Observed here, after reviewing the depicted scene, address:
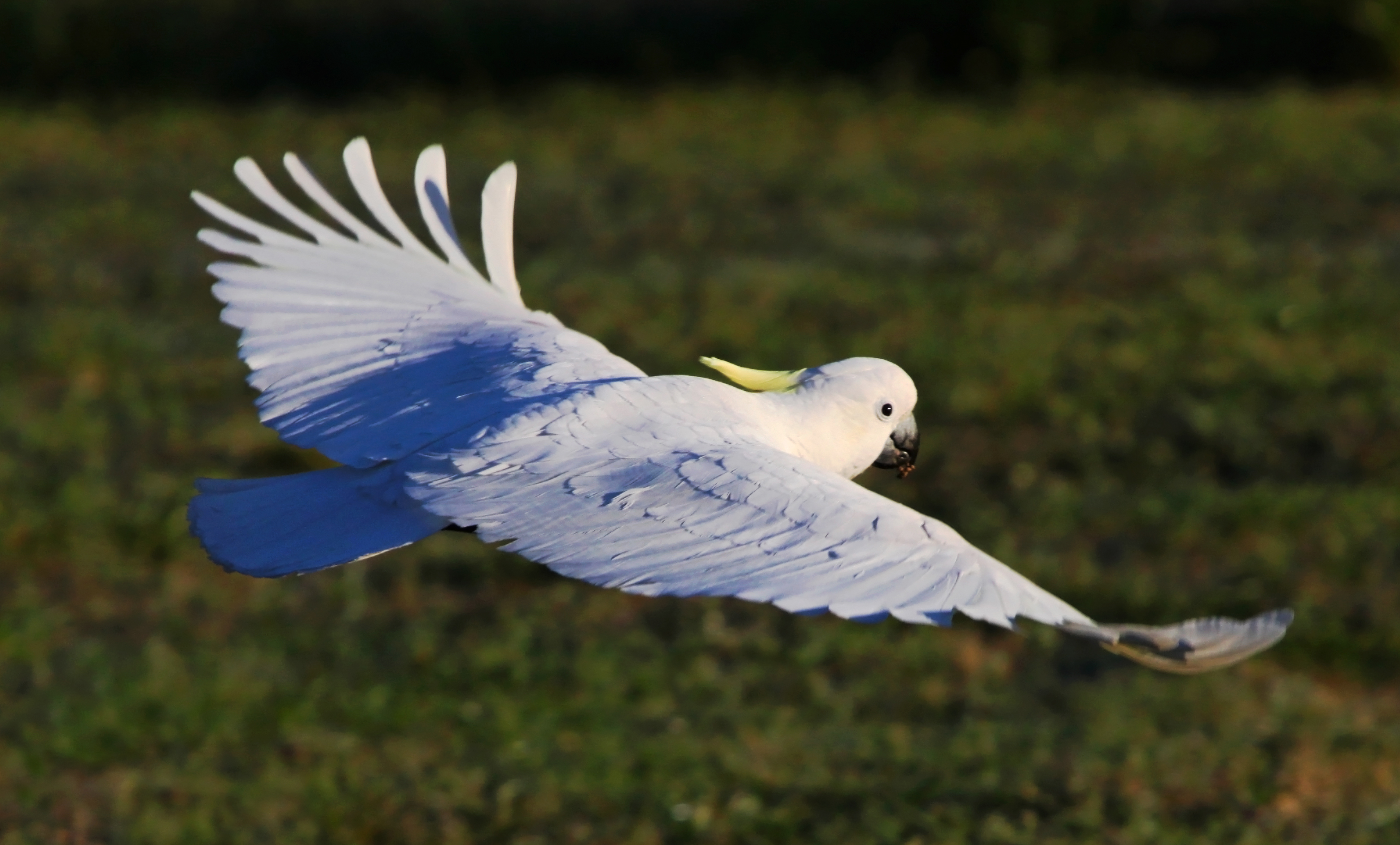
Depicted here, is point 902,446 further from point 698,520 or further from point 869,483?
point 869,483

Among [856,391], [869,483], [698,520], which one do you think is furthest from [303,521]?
[869,483]

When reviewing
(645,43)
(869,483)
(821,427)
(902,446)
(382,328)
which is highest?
(382,328)

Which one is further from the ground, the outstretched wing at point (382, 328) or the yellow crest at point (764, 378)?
the outstretched wing at point (382, 328)

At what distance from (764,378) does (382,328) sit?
2.50ft

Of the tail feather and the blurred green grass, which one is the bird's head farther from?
the blurred green grass

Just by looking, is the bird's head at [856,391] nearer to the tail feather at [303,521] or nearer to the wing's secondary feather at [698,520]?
the wing's secondary feather at [698,520]

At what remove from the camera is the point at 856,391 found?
10.1 ft

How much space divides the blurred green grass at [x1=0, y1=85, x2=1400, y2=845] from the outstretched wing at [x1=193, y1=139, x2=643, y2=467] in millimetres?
1656

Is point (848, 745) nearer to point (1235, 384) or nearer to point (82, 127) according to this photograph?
point (1235, 384)

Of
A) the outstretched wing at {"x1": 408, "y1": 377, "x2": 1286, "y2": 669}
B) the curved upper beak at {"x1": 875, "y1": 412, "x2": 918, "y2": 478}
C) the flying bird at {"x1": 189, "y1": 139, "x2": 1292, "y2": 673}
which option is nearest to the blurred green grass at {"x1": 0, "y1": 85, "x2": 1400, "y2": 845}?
the curved upper beak at {"x1": 875, "y1": 412, "x2": 918, "y2": 478}

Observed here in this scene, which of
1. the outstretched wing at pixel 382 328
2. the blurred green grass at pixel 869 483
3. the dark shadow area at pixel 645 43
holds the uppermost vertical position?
the outstretched wing at pixel 382 328

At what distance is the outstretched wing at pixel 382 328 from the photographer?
9.93 ft

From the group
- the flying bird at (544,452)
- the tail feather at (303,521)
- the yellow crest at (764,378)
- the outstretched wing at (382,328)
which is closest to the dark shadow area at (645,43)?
the outstretched wing at (382,328)

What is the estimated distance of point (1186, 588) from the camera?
5.70m
